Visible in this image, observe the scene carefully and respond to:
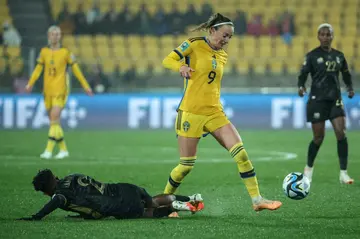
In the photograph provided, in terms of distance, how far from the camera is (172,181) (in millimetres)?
9352

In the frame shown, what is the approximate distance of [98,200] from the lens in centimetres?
852

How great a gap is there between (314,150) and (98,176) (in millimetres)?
Answer: 3271

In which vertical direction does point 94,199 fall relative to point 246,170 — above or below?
below

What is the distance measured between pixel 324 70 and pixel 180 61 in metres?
3.66

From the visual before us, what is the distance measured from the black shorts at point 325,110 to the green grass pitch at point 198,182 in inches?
36.6

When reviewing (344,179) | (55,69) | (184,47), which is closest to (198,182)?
(344,179)

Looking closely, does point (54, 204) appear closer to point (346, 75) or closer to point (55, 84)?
point (346, 75)

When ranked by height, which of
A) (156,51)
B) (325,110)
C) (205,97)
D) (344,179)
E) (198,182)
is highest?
(156,51)

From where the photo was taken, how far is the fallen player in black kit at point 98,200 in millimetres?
8367

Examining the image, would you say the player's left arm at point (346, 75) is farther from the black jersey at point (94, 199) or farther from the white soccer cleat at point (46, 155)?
the white soccer cleat at point (46, 155)

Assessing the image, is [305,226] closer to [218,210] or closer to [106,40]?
[218,210]

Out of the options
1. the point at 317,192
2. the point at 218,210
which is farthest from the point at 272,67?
the point at 218,210

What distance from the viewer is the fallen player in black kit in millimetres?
8367

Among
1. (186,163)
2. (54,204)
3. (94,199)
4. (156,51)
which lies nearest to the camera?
(54,204)
